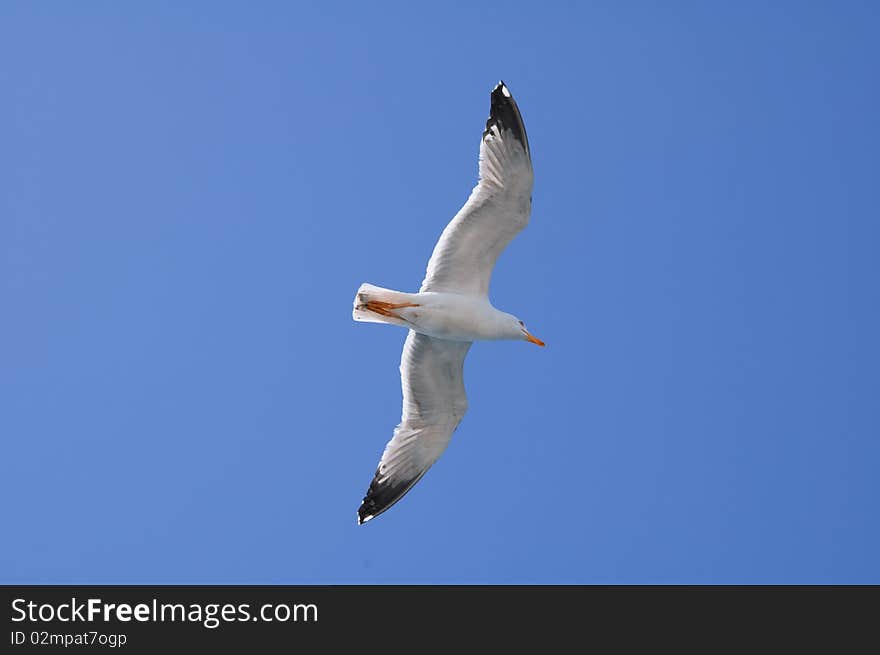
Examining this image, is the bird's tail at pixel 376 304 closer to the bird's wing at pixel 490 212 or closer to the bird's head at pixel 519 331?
the bird's wing at pixel 490 212

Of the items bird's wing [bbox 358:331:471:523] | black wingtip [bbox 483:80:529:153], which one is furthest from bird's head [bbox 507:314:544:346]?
black wingtip [bbox 483:80:529:153]

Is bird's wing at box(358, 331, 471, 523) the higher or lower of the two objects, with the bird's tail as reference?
lower

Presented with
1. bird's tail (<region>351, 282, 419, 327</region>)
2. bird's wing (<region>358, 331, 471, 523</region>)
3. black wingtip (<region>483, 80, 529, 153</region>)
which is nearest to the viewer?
black wingtip (<region>483, 80, 529, 153</region>)

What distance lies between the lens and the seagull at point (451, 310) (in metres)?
10.1

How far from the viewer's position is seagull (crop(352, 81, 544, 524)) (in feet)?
33.2

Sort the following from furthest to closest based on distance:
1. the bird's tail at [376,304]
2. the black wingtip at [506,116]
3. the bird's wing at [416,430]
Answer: the bird's wing at [416,430], the bird's tail at [376,304], the black wingtip at [506,116]

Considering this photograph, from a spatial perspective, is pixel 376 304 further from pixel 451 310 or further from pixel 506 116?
pixel 506 116

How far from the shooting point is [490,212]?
10.2 metres

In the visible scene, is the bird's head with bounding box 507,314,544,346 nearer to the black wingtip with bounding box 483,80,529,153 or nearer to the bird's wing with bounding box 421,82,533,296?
the bird's wing with bounding box 421,82,533,296

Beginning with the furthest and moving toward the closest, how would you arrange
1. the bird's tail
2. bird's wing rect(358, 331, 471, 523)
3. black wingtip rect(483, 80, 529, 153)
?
1. bird's wing rect(358, 331, 471, 523)
2. the bird's tail
3. black wingtip rect(483, 80, 529, 153)

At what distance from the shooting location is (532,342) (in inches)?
427


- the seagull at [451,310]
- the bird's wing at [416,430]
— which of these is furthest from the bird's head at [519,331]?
the bird's wing at [416,430]

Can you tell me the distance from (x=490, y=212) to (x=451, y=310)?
0.98 m
